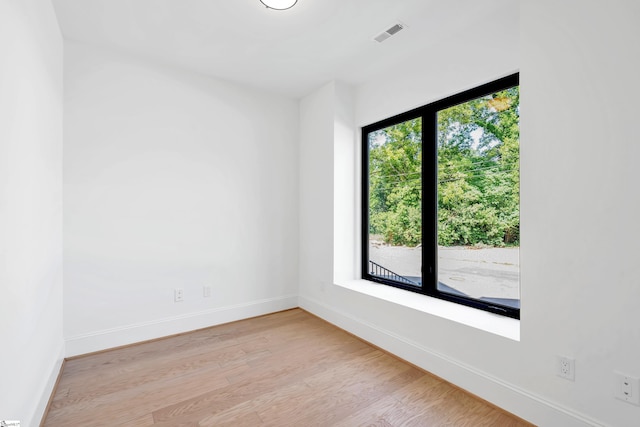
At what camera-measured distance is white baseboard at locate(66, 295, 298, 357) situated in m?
2.44

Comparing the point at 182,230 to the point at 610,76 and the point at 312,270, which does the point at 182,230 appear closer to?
the point at 312,270

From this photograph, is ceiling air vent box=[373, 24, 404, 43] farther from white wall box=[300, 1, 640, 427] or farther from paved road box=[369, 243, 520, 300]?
paved road box=[369, 243, 520, 300]

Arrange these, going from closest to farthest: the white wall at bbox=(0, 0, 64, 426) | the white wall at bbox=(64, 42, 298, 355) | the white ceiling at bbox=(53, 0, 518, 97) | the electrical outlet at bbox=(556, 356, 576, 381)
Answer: the white wall at bbox=(0, 0, 64, 426) < the electrical outlet at bbox=(556, 356, 576, 381) < the white ceiling at bbox=(53, 0, 518, 97) < the white wall at bbox=(64, 42, 298, 355)

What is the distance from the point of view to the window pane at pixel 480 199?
2.11 metres

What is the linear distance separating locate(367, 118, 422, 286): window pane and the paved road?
2cm

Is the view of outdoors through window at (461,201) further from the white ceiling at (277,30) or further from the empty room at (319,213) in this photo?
the white ceiling at (277,30)

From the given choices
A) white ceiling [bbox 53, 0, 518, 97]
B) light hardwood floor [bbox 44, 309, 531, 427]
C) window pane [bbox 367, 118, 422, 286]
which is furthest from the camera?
window pane [bbox 367, 118, 422, 286]

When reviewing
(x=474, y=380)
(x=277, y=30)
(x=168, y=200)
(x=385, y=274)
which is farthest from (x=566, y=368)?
(x=168, y=200)

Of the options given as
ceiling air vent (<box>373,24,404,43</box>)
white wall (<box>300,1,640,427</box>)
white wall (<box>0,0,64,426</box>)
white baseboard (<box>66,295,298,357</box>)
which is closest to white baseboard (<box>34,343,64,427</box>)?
white wall (<box>0,0,64,426</box>)

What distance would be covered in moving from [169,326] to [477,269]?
8.95ft

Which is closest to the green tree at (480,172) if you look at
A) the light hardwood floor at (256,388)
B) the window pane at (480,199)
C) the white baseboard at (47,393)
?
the window pane at (480,199)

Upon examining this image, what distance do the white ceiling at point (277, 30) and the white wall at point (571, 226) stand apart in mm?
466

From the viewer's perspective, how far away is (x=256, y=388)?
79.0 inches

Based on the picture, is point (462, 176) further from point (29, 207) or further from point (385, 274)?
point (29, 207)
